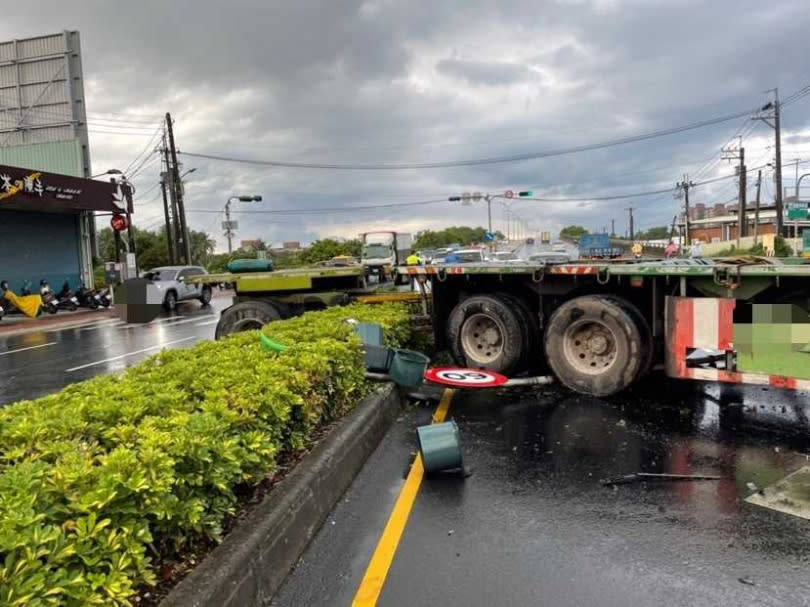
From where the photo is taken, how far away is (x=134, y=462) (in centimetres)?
255

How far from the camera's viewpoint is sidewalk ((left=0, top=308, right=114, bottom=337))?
19.0 meters

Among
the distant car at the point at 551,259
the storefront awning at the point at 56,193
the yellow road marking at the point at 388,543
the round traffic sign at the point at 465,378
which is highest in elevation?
the storefront awning at the point at 56,193

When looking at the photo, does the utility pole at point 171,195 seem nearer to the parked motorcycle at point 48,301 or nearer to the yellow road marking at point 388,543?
the parked motorcycle at point 48,301

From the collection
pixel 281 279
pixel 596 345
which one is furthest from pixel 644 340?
pixel 281 279

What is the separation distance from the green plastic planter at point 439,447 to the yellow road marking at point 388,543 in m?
0.17

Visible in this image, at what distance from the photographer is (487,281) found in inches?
317

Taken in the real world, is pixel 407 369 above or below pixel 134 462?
below

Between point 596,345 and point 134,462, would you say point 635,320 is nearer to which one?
point 596,345

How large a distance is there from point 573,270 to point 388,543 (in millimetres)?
4161

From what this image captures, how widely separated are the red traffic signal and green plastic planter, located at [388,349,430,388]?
23.5 metres

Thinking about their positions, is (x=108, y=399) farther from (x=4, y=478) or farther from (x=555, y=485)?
(x=555, y=485)

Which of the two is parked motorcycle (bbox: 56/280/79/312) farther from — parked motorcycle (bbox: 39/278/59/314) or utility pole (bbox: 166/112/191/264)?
utility pole (bbox: 166/112/191/264)

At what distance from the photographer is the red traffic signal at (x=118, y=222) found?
2620 cm

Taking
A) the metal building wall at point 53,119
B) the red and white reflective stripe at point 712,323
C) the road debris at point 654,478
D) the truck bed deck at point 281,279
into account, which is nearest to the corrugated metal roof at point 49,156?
the metal building wall at point 53,119
